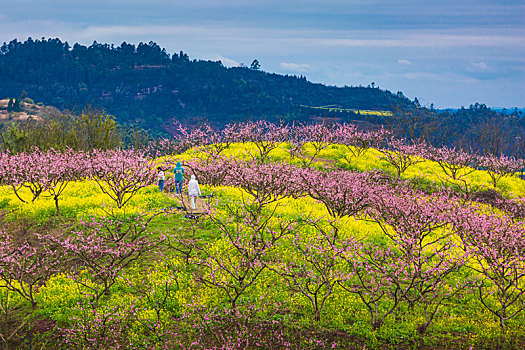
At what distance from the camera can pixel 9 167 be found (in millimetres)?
26609

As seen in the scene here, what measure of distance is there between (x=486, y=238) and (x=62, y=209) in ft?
70.2

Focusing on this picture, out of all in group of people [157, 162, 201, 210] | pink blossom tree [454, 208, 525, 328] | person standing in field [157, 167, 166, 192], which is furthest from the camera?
person standing in field [157, 167, 166, 192]

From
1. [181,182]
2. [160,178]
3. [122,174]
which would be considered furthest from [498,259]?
[122,174]

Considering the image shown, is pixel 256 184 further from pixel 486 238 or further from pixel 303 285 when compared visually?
pixel 486 238

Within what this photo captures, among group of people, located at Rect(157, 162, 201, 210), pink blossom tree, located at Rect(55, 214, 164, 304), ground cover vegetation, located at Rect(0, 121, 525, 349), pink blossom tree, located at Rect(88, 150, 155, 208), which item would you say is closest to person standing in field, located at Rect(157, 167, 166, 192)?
group of people, located at Rect(157, 162, 201, 210)

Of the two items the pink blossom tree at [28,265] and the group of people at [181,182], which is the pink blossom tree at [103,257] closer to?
the pink blossom tree at [28,265]

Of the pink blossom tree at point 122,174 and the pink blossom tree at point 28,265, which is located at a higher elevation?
the pink blossom tree at point 122,174

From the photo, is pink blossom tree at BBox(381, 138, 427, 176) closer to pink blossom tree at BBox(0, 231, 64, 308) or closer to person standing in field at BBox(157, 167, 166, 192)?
person standing in field at BBox(157, 167, 166, 192)

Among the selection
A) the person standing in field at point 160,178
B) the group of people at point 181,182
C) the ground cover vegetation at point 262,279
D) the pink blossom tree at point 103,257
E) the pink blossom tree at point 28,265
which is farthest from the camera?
→ the person standing in field at point 160,178

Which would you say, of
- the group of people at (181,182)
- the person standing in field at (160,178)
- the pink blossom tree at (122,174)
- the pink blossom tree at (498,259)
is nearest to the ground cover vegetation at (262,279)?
the pink blossom tree at (498,259)

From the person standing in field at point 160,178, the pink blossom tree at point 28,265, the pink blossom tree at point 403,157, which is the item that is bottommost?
the pink blossom tree at point 28,265

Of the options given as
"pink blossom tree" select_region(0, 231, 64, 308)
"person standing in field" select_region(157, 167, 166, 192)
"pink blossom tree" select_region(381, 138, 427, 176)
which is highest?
"pink blossom tree" select_region(381, 138, 427, 176)

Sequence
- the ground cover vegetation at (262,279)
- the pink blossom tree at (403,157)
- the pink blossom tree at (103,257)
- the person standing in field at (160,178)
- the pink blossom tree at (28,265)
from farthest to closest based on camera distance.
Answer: the pink blossom tree at (403,157)
the person standing in field at (160,178)
the pink blossom tree at (103,257)
the pink blossom tree at (28,265)
the ground cover vegetation at (262,279)

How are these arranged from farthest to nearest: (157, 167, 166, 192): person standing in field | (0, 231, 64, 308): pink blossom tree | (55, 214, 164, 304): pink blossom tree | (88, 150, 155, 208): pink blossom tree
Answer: (157, 167, 166, 192): person standing in field → (88, 150, 155, 208): pink blossom tree → (55, 214, 164, 304): pink blossom tree → (0, 231, 64, 308): pink blossom tree
